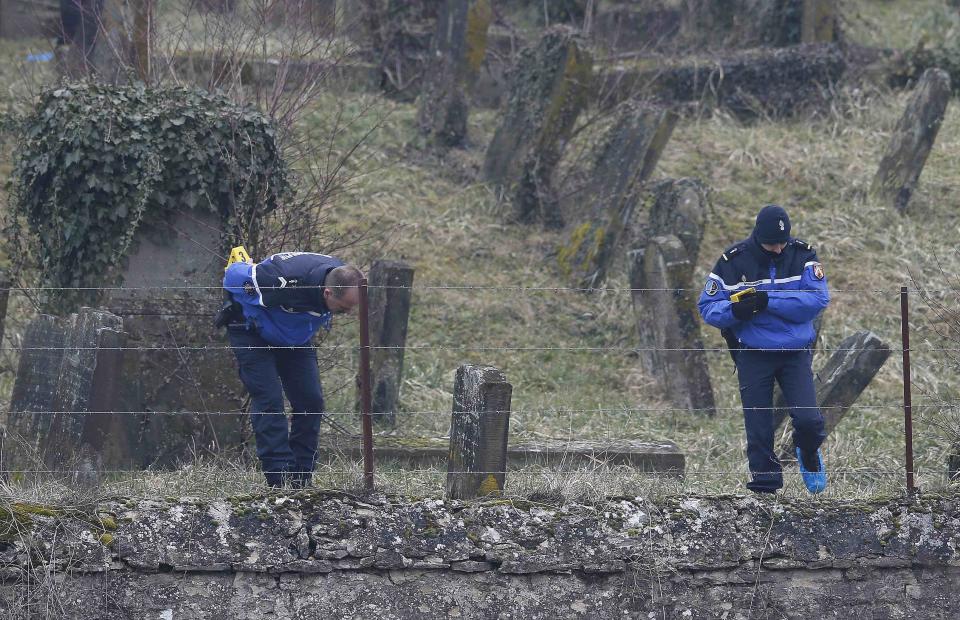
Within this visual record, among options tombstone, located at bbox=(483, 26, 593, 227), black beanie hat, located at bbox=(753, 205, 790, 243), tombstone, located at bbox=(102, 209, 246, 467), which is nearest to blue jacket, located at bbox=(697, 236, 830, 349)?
black beanie hat, located at bbox=(753, 205, 790, 243)

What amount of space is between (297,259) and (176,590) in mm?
1888

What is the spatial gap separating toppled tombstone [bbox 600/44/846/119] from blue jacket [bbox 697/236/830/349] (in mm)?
8287

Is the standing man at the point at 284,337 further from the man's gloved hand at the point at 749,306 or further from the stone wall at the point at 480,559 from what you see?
the man's gloved hand at the point at 749,306

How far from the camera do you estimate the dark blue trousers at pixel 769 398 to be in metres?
6.84

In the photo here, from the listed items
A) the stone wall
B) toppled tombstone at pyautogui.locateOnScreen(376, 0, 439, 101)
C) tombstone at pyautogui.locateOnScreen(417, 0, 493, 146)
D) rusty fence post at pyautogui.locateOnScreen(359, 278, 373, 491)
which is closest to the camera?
the stone wall

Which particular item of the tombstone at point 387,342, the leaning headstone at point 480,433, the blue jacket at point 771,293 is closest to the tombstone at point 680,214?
the tombstone at point 387,342

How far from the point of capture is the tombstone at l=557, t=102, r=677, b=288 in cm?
1195

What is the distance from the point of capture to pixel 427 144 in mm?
14172

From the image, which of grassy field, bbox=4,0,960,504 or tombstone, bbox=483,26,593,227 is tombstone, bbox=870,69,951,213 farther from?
tombstone, bbox=483,26,593,227

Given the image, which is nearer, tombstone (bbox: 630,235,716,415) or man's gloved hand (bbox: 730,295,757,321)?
man's gloved hand (bbox: 730,295,757,321)

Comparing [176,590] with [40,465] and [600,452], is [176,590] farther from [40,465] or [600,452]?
[600,452]

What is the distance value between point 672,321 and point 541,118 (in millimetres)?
3563

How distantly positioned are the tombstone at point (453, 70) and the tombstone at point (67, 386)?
7.49 metres

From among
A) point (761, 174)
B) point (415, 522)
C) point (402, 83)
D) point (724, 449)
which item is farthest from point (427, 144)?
point (415, 522)
